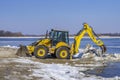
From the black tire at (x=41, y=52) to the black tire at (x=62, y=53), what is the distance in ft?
2.99

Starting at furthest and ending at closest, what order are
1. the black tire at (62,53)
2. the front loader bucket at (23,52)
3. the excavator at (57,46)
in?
the front loader bucket at (23,52) < the excavator at (57,46) < the black tire at (62,53)

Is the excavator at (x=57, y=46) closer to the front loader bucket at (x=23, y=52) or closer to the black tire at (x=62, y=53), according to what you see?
the black tire at (x=62, y=53)

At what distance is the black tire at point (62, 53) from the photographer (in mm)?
24828

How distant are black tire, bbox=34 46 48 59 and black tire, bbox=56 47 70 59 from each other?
2.99 feet

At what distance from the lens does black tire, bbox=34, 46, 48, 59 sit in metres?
25.0

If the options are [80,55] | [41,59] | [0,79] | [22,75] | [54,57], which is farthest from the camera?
[80,55]

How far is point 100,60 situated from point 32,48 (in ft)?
17.2

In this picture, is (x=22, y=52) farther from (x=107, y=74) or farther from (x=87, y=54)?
(x=107, y=74)

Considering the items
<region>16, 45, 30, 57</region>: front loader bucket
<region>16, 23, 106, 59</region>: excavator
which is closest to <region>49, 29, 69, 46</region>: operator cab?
<region>16, 23, 106, 59</region>: excavator

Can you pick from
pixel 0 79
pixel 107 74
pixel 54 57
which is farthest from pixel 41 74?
pixel 54 57

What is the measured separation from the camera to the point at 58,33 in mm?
25359

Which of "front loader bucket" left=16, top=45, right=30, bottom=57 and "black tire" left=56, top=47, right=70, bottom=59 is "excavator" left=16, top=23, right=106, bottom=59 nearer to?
"black tire" left=56, top=47, right=70, bottom=59

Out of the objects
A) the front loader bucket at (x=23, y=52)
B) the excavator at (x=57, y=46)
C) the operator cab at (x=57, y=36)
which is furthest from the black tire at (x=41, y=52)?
the front loader bucket at (x=23, y=52)

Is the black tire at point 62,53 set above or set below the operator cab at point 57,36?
below
